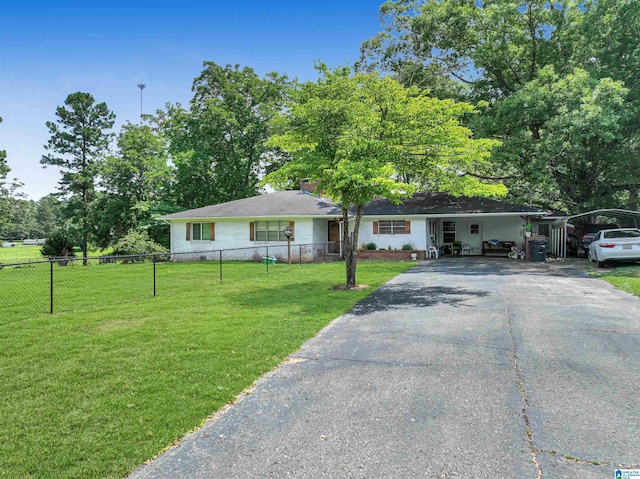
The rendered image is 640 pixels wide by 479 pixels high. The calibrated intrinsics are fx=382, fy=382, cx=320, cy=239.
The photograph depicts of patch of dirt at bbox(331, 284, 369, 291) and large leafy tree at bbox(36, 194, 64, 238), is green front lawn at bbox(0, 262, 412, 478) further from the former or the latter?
large leafy tree at bbox(36, 194, 64, 238)

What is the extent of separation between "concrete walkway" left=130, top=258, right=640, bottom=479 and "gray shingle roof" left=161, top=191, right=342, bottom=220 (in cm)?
1402

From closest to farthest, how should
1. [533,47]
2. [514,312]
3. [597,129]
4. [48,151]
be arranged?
[514,312] → [597,129] → [533,47] → [48,151]

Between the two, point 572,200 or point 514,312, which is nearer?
point 514,312

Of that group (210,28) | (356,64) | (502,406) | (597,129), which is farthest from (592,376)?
(356,64)

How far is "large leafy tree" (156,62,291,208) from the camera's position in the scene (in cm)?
3008

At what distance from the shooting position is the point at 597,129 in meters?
15.2

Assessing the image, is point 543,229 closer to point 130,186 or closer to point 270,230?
point 270,230

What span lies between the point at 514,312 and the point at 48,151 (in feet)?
120

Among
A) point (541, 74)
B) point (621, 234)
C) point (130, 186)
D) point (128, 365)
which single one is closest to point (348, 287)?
point (128, 365)

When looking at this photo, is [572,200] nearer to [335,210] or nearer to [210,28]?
[335,210]

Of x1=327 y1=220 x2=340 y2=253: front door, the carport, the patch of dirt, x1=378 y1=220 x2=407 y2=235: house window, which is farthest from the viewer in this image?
x1=327 y1=220 x2=340 y2=253: front door

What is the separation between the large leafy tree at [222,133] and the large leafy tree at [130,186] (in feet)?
4.30

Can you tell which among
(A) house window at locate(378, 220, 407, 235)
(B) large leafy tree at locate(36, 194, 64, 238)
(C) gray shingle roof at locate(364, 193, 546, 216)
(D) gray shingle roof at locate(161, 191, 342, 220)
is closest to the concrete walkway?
(C) gray shingle roof at locate(364, 193, 546, 216)

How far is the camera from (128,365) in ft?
15.2
